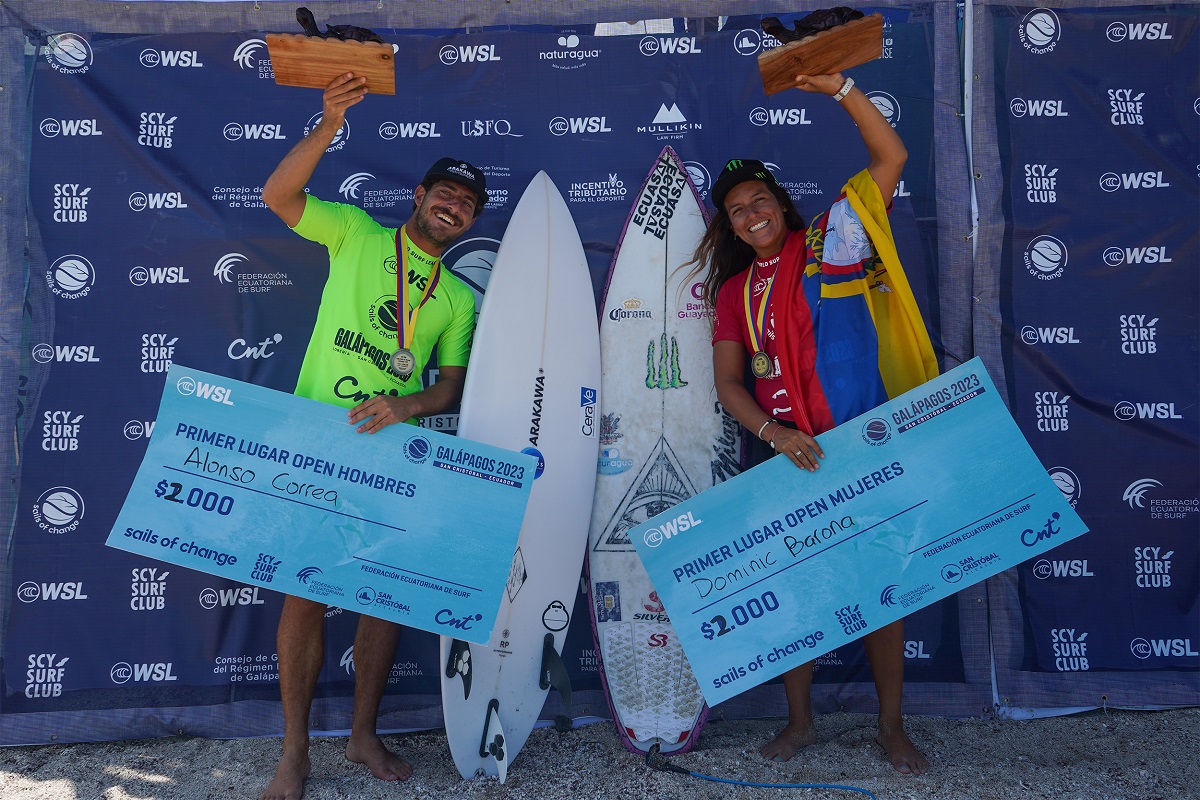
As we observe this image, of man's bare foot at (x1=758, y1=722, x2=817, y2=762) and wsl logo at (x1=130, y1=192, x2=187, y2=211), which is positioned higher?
wsl logo at (x1=130, y1=192, x2=187, y2=211)

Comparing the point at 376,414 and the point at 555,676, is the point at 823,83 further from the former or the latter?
the point at 555,676

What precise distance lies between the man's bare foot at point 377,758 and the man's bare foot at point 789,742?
112 centimetres

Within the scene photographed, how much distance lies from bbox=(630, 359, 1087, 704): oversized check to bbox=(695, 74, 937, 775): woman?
127 millimetres

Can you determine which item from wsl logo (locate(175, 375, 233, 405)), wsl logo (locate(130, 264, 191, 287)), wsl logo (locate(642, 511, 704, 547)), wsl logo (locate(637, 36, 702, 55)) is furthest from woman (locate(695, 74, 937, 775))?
wsl logo (locate(130, 264, 191, 287))

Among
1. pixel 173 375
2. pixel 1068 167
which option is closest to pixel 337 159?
pixel 173 375

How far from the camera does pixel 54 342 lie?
2.87 metres

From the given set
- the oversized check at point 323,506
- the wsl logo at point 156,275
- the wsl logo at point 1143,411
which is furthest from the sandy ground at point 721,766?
the wsl logo at point 156,275

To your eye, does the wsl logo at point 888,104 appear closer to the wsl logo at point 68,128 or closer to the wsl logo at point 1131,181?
the wsl logo at point 1131,181

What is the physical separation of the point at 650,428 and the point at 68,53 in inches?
99.9

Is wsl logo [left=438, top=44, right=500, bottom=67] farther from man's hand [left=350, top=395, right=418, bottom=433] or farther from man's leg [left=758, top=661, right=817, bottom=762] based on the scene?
man's leg [left=758, top=661, right=817, bottom=762]

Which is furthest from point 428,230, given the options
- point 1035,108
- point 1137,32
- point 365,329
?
point 1137,32

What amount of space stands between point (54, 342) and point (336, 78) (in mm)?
1551

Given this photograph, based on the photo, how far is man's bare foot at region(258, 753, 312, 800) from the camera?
2.28 meters

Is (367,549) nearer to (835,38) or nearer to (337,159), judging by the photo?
(337,159)
